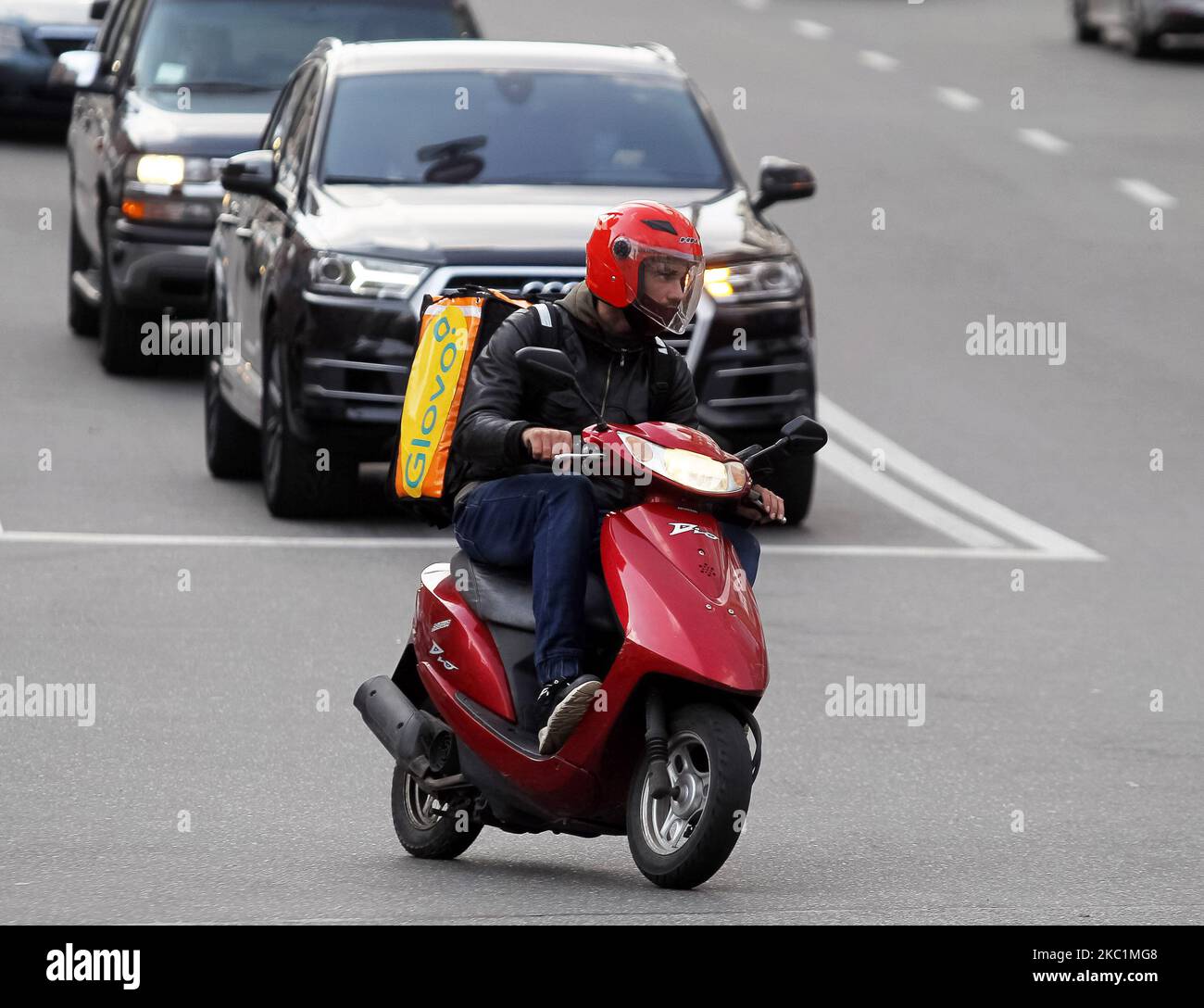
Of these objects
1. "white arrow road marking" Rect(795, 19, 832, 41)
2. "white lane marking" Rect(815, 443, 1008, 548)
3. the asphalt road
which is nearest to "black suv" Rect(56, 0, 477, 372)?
the asphalt road

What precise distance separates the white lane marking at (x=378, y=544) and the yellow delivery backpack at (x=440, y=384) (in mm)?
4876

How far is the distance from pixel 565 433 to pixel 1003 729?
2920 mm

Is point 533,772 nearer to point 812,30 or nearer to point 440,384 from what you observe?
point 440,384

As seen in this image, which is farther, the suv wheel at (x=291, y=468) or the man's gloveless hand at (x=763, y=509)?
the suv wheel at (x=291, y=468)

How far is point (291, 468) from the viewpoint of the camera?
41.2 ft

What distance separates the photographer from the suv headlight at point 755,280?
1222 centimetres

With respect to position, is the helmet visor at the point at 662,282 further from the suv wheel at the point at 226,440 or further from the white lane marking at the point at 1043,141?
the white lane marking at the point at 1043,141

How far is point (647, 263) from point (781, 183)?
19.7 ft

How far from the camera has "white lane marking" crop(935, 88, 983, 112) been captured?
29.4m

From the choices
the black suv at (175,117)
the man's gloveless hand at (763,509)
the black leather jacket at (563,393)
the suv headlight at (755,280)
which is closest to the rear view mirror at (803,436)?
the man's gloveless hand at (763,509)

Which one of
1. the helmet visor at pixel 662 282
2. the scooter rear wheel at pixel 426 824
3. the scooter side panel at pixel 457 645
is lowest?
the scooter rear wheel at pixel 426 824

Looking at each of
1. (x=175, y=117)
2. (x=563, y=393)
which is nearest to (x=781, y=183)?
(x=175, y=117)

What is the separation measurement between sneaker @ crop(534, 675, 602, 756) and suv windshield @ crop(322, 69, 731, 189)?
6278 mm

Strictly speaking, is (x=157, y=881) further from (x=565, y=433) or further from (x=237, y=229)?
(x=237, y=229)
